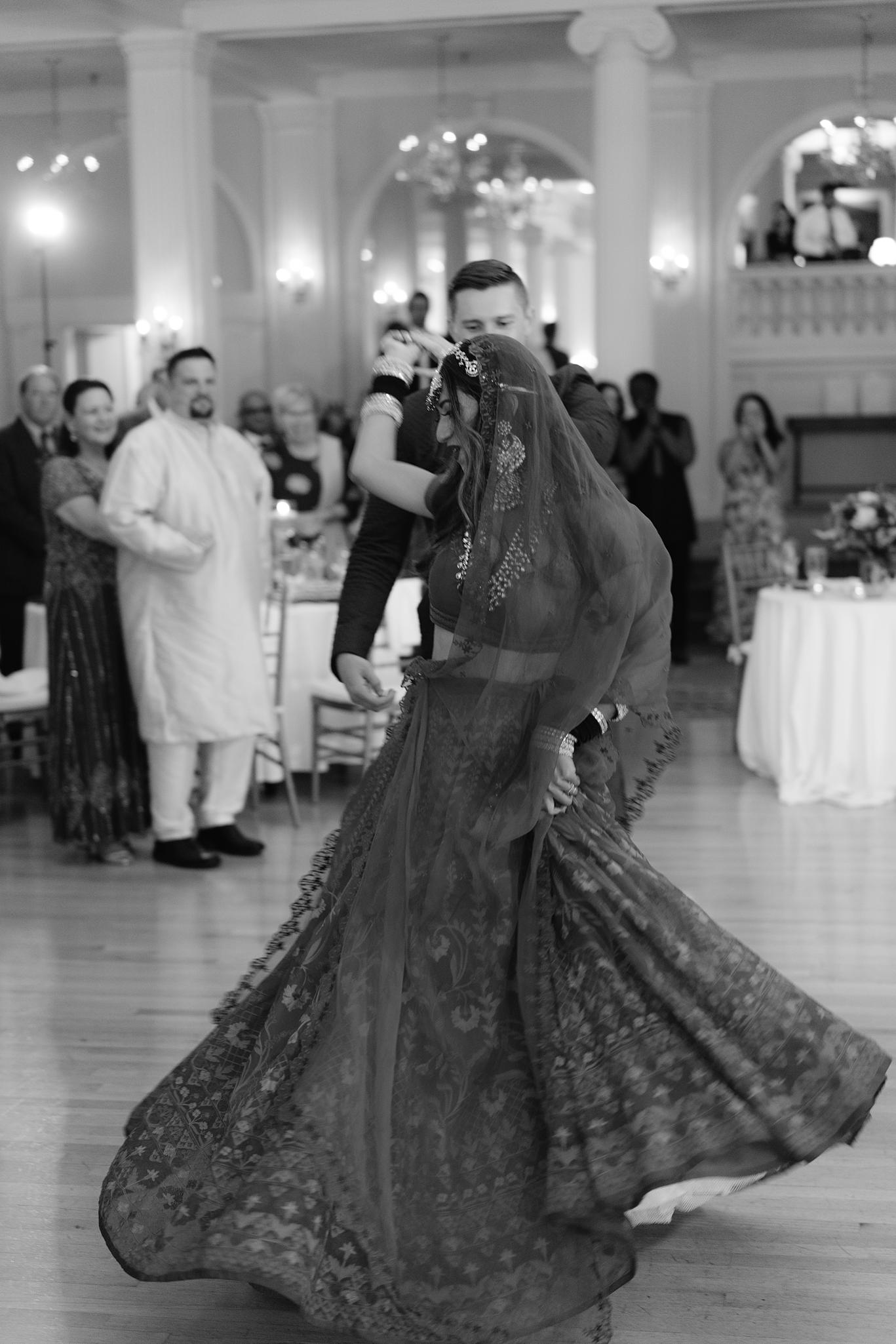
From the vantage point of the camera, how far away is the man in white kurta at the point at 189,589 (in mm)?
5367

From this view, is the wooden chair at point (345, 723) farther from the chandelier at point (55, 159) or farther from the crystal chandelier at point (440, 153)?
the chandelier at point (55, 159)

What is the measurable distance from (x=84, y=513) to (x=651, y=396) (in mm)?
5100

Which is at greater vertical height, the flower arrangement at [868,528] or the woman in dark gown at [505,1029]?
the flower arrangement at [868,528]

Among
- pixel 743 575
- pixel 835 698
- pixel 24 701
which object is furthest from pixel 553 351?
pixel 24 701

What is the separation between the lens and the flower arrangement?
6.78 metres

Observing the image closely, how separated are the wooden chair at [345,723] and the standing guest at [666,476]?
11.3ft

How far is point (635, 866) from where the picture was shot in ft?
8.44

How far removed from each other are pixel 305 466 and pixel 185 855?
3.34 m

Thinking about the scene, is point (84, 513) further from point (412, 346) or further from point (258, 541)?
point (412, 346)

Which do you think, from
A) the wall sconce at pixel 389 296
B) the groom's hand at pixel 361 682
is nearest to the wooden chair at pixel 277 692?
the groom's hand at pixel 361 682

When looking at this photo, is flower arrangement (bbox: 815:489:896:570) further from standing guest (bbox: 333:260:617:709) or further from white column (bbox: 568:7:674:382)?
standing guest (bbox: 333:260:617:709)

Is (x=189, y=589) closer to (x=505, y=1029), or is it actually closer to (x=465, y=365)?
(x=465, y=365)

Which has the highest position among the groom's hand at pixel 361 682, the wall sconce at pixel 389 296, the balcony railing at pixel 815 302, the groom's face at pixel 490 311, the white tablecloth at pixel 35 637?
the wall sconce at pixel 389 296

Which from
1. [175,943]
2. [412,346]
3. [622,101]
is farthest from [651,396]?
[412,346]
